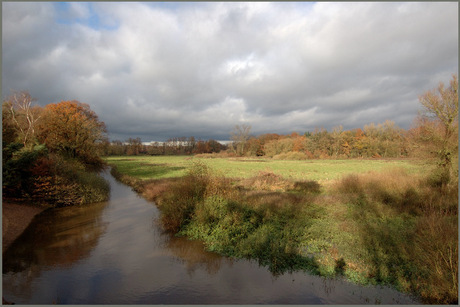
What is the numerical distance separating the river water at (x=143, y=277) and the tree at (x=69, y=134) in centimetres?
2463

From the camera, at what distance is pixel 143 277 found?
9.26 m

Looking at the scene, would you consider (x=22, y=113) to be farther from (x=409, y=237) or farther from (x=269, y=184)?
(x=409, y=237)

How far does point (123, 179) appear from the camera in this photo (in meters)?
35.9

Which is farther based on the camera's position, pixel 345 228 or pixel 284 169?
pixel 284 169

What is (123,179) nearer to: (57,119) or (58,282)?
(57,119)

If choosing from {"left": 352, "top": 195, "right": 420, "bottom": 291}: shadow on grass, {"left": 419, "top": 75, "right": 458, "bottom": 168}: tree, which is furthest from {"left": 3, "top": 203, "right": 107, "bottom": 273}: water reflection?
{"left": 419, "top": 75, "right": 458, "bottom": 168}: tree

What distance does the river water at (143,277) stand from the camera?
26.2 feet

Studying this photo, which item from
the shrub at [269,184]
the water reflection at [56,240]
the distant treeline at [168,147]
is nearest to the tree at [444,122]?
the shrub at [269,184]

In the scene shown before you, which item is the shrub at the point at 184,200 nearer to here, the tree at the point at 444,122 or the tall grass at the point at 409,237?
the tall grass at the point at 409,237

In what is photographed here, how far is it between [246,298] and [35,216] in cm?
1654

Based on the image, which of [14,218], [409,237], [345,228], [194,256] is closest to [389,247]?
[409,237]

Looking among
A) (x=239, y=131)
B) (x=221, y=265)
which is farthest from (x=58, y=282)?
(x=239, y=131)

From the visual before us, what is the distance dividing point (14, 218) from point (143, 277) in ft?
38.2

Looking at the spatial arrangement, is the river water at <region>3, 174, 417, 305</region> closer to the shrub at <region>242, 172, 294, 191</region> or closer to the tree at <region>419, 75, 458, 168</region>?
the shrub at <region>242, 172, 294, 191</region>
